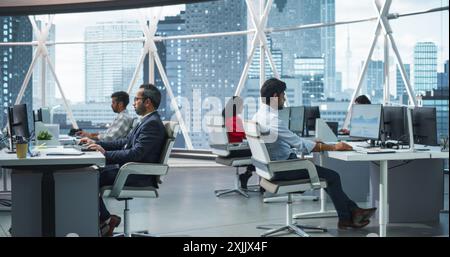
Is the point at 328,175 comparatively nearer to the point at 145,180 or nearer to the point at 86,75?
the point at 145,180

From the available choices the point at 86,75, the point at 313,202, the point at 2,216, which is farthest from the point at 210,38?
the point at 2,216


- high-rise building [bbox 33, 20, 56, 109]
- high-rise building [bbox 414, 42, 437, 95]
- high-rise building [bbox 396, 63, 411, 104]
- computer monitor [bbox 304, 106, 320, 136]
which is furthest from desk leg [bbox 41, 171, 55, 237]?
high-rise building [bbox 33, 20, 56, 109]

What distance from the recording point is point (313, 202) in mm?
7301

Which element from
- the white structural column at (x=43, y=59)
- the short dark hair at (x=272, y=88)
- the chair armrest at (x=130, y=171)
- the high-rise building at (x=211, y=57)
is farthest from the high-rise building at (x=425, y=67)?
the white structural column at (x=43, y=59)

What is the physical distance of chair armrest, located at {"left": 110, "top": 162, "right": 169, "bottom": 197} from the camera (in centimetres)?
474

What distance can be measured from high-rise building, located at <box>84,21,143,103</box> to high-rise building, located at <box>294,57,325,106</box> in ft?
11.5

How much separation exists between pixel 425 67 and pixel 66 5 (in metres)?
6.57

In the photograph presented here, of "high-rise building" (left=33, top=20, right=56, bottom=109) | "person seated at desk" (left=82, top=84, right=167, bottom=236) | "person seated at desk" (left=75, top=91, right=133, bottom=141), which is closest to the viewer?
"person seated at desk" (left=82, top=84, right=167, bottom=236)

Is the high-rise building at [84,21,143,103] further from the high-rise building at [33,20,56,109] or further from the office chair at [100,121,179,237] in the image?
the office chair at [100,121,179,237]

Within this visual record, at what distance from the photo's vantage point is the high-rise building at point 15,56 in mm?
13102

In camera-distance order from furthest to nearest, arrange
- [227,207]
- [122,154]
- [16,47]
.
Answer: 1. [16,47]
2. [227,207]
3. [122,154]

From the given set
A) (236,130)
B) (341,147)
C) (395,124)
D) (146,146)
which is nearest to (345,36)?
(236,130)

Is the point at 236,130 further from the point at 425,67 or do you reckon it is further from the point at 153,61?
the point at 153,61
